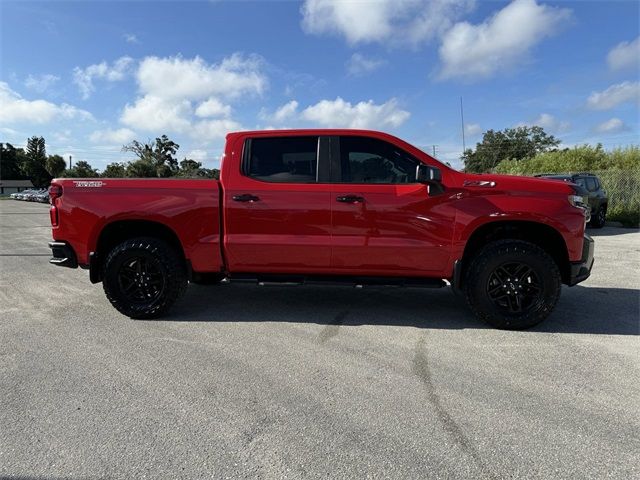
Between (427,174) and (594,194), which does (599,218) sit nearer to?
(594,194)

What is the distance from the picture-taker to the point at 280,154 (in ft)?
16.1

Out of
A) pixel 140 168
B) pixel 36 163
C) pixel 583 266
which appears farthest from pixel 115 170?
pixel 583 266

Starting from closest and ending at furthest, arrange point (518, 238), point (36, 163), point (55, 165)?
point (518, 238), point (55, 165), point (36, 163)

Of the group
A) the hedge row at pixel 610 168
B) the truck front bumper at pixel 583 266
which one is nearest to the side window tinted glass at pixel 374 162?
the truck front bumper at pixel 583 266

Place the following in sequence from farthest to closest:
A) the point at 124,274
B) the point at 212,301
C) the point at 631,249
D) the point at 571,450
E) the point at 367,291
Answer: the point at 631,249
the point at 367,291
the point at 212,301
the point at 124,274
the point at 571,450

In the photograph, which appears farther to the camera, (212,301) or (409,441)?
(212,301)

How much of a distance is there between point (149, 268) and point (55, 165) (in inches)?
3496

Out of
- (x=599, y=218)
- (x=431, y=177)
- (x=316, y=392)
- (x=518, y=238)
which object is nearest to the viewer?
(x=316, y=392)

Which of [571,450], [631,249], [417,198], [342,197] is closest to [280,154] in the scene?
[342,197]

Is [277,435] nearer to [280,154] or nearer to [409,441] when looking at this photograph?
[409,441]

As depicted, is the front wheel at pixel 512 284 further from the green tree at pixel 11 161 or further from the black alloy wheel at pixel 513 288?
the green tree at pixel 11 161

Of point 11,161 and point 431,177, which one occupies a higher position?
point 11,161

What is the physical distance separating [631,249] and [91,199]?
1078 centimetres

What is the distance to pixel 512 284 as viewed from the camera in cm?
465
